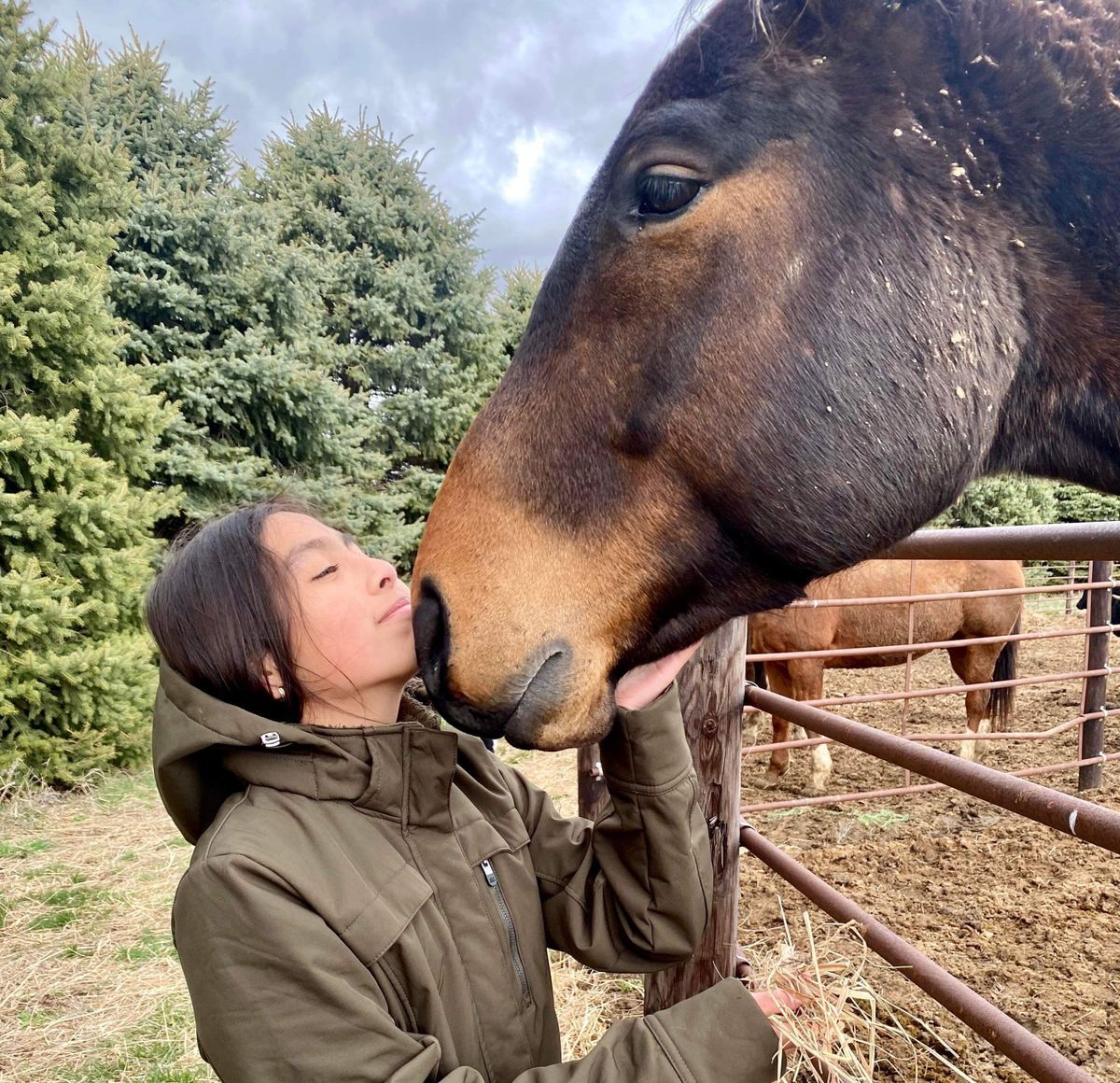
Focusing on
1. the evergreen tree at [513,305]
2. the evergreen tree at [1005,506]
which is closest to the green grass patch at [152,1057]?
the evergreen tree at [513,305]

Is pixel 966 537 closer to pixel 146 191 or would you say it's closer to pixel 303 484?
pixel 303 484

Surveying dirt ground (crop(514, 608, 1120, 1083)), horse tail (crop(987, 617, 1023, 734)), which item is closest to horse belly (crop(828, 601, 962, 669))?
horse tail (crop(987, 617, 1023, 734))

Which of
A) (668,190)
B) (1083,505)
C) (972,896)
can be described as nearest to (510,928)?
(668,190)

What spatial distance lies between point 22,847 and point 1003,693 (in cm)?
752

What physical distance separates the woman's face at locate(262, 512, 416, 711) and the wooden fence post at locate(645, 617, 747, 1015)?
953 millimetres

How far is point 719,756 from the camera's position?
2.17 meters

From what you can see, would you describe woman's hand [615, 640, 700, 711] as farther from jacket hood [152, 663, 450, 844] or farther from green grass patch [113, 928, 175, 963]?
green grass patch [113, 928, 175, 963]

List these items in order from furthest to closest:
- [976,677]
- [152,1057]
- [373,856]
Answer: [976,677], [152,1057], [373,856]

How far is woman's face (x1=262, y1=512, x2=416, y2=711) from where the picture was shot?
146 cm

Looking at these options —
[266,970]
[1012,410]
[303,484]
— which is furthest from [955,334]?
[303,484]

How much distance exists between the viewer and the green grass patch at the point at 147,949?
3.79m

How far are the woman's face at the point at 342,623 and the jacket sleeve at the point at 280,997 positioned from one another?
40 centimetres

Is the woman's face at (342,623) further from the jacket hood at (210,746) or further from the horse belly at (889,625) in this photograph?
the horse belly at (889,625)

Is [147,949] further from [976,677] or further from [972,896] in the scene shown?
[976,677]
